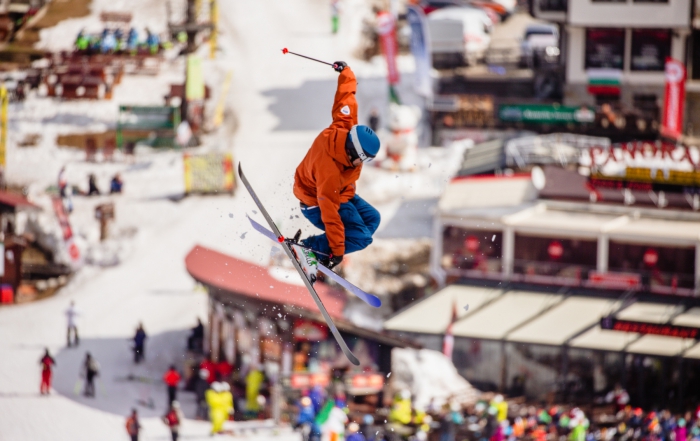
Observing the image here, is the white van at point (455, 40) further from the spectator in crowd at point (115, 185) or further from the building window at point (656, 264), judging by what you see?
the building window at point (656, 264)

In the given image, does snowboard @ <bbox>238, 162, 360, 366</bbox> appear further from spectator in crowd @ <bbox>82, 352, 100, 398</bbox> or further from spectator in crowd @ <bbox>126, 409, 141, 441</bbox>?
spectator in crowd @ <bbox>82, 352, 100, 398</bbox>

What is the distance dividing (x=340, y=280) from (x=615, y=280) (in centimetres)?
2118

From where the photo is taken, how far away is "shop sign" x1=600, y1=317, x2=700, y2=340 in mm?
29219

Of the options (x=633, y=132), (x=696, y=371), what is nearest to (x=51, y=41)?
(x=633, y=132)

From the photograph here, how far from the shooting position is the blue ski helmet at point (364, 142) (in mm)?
9266

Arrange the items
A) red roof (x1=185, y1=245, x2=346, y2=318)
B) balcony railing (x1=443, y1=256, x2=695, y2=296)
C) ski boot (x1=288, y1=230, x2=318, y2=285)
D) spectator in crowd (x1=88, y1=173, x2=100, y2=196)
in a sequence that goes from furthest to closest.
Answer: spectator in crowd (x1=88, y1=173, x2=100, y2=196) < balcony railing (x1=443, y1=256, x2=695, y2=296) < red roof (x1=185, y1=245, x2=346, y2=318) < ski boot (x1=288, y1=230, x2=318, y2=285)

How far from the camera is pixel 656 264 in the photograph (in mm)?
30719

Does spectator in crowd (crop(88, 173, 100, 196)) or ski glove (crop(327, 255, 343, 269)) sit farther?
spectator in crowd (crop(88, 173, 100, 196))

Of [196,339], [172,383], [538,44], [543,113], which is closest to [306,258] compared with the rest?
[172,383]

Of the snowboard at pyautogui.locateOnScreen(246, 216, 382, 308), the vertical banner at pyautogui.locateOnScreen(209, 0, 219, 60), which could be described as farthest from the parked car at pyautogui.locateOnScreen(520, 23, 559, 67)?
the snowboard at pyautogui.locateOnScreen(246, 216, 382, 308)

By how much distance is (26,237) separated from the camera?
113ft

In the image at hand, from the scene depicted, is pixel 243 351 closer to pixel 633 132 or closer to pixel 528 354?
pixel 528 354

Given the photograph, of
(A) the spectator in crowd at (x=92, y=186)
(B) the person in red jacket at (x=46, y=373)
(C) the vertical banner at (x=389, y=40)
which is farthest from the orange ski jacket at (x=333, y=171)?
(C) the vertical banner at (x=389, y=40)

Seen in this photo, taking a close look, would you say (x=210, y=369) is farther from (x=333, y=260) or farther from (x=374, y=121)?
(x=374, y=121)
